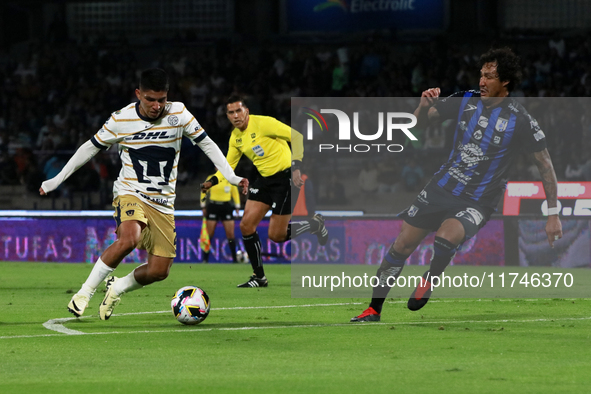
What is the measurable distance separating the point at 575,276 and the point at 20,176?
40.2ft

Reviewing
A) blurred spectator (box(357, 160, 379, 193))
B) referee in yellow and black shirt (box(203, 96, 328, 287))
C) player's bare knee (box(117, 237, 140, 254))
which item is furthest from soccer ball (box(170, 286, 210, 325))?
blurred spectator (box(357, 160, 379, 193))

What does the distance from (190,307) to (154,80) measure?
6.20 feet

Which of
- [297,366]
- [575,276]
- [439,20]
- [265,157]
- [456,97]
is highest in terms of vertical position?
[439,20]

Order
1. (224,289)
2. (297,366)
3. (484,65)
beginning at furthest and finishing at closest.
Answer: (224,289), (484,65), (297,366)

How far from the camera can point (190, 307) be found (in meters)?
7.94

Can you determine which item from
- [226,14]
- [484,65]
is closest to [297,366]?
[484,65]

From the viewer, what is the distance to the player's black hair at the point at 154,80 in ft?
25.3

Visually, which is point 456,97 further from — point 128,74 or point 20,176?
point 128,74

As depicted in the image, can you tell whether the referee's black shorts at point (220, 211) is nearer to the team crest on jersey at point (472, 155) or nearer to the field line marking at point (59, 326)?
the field line marking at point (59, 326)

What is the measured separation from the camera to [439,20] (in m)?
25.6

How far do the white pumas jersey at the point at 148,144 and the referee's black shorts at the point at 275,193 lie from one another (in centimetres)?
387

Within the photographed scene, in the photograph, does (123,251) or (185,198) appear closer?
(123,251)

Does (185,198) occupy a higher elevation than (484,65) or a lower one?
lower

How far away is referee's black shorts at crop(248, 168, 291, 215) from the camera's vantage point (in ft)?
39.5
